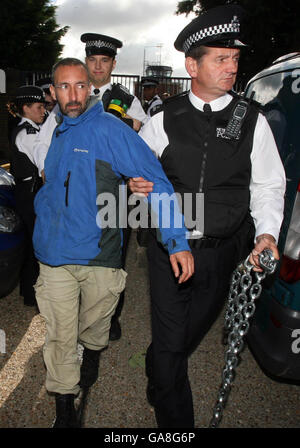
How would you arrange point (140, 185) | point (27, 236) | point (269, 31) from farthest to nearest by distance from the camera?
point (269, 31) < point (27, 236) < point (140, 185)

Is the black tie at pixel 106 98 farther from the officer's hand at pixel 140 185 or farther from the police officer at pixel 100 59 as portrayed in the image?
the officer's hand at pixel 140 185

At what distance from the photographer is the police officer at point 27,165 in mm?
3562

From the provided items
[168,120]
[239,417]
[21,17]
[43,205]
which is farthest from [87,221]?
[21,17]

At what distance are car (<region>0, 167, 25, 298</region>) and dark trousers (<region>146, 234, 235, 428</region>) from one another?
1.70m

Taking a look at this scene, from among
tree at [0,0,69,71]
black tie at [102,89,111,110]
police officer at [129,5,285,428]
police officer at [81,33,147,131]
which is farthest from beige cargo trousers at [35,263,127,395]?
tree at [0,0,69,71]

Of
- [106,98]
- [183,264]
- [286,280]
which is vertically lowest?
[286,280]

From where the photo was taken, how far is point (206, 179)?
7.03 ft

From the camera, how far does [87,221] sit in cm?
229

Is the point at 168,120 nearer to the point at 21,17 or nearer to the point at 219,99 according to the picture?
the point at 219,99

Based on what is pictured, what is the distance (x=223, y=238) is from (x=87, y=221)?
2.57ft

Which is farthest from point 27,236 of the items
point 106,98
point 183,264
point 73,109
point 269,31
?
point 269,31

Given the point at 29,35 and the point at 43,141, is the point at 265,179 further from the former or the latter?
the point at 29,35

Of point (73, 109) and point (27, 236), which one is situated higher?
point (73, 109)

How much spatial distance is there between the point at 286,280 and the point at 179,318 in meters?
0.67
